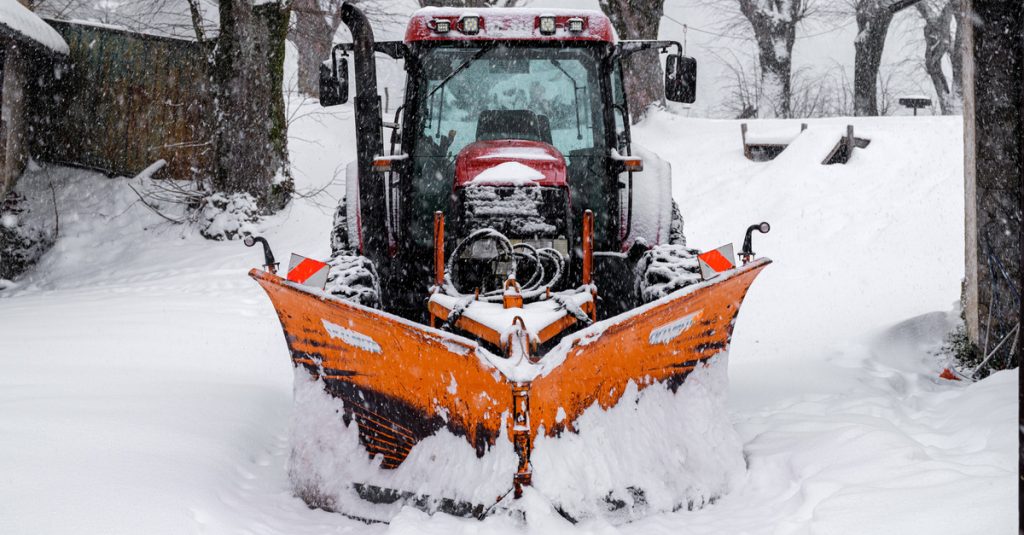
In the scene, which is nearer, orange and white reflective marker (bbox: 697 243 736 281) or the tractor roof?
orange and white reflective marker (bbox: 697 243 736 281)

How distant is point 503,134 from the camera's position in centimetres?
517

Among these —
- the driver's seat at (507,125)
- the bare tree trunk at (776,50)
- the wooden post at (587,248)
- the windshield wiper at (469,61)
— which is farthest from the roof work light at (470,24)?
the bare tree trunk at (776,50)

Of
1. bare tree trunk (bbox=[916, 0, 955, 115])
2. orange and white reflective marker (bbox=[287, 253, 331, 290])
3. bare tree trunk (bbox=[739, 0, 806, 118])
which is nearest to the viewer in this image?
orange and white reflective marker (bbox=[287, 253, 331, 290])

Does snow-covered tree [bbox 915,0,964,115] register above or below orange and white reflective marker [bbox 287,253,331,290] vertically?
above

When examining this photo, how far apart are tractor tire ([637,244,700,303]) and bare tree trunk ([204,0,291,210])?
8441mm

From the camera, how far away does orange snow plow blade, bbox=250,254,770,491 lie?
3.31 metres

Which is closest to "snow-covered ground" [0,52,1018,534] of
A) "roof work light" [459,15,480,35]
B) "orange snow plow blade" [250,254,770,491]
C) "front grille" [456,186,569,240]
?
"orange snow plow blade" [250,254,770,491]

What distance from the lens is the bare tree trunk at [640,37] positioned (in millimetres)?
15844

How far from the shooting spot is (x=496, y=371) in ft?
10.6

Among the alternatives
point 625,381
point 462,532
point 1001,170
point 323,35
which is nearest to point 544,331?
point 625,381

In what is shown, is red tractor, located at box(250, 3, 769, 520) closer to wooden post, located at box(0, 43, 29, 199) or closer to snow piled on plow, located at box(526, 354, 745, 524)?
snow piled on plow, located at box(526, 354, 745, 524)

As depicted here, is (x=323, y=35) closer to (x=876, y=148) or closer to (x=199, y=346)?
(x=876, y=148)

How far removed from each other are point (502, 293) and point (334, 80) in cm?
151

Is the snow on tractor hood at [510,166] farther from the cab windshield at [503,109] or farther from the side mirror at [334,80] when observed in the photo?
the side mirror at [334,80]
